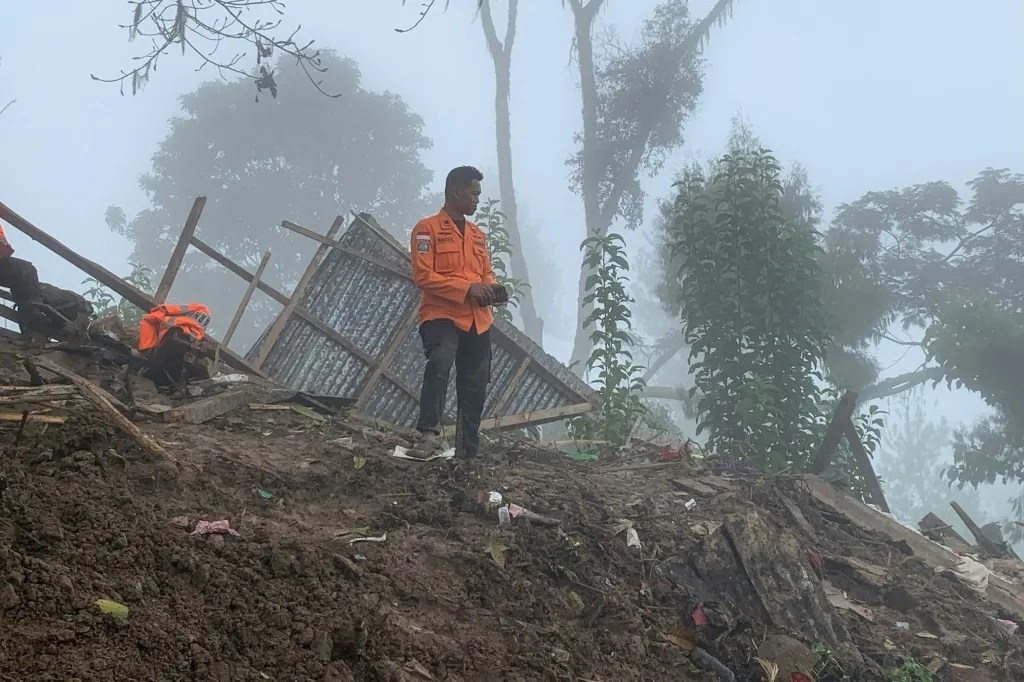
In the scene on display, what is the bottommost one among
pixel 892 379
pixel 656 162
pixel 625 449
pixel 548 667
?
pixel 548 667

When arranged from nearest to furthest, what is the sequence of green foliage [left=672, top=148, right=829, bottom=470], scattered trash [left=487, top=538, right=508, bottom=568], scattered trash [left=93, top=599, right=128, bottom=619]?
scattered trash [left=93, top=599, right=128, bottom=619] < scattered trash [left=487, top=538, right=508, bottom=568] < green foliage [left=672, top=148, right=829, bottom=470]

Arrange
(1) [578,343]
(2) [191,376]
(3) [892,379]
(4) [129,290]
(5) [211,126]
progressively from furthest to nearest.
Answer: (5) [211,126] < (1) [578,343] < (3) [892,379] < (4) [129,290] < (2) [191,376]

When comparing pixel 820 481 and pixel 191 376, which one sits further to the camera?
pixel 820 481

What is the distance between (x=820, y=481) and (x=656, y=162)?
18.5 meters

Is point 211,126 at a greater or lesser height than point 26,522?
greater

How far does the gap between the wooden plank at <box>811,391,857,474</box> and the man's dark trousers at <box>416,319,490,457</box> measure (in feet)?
12.6

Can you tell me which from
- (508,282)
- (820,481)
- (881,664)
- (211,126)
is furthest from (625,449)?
(211,126)

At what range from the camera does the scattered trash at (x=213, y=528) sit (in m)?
2.47

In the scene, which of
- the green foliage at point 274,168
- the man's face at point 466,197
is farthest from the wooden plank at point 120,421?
the green foliage at point 274,168

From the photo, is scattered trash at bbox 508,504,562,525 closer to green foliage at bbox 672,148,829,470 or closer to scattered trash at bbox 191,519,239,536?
scattered trash at bbox 191,519,239,536

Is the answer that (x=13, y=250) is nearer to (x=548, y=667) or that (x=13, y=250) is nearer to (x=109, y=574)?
(x=109, y=574)

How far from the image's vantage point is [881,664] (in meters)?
3.07

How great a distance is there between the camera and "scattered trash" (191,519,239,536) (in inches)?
A: 97.2

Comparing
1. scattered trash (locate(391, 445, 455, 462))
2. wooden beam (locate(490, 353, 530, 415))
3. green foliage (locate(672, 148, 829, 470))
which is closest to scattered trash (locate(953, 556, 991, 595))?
green foliage (locate(672, 148, 829, 470))
